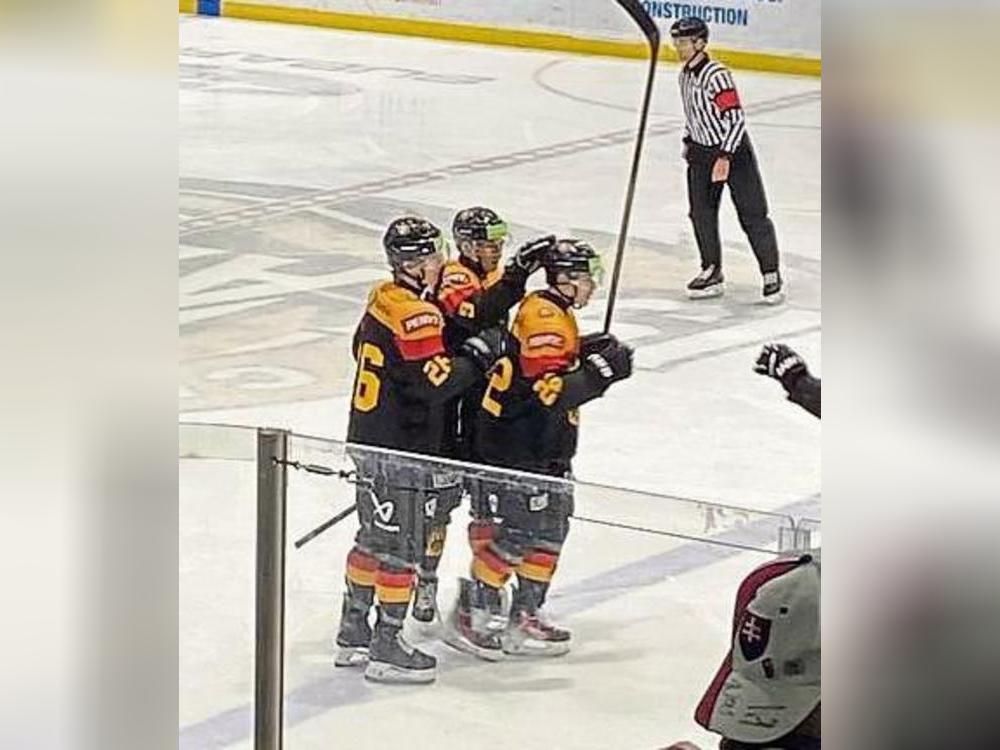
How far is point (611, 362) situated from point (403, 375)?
28 centimetres

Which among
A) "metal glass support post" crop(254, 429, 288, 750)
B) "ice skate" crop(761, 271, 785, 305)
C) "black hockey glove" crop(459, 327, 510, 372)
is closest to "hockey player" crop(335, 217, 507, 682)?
"black hockey glove" crop(459, 327, 510, 372)

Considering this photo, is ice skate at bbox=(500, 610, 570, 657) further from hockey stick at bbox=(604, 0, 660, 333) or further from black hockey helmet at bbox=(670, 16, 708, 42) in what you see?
black hockey helmet at bbox=(670, 16, 708, 42)

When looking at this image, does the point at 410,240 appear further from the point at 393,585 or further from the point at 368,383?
the point at 393,585

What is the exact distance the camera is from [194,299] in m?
1.97

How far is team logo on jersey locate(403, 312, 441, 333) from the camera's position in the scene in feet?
7.45

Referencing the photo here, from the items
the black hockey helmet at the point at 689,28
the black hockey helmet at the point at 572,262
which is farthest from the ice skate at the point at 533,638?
the black hockey helmet at the point at 689,28

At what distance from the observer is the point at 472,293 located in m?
2.28

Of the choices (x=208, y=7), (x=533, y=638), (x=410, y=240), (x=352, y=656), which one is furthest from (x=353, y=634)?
(x=208, y=7)

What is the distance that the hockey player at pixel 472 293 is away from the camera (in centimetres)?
222

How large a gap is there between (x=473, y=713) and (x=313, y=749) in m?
0.23

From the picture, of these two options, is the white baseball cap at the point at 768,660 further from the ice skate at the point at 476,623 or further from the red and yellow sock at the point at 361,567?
the red and yellow sock at the point at 361,567
